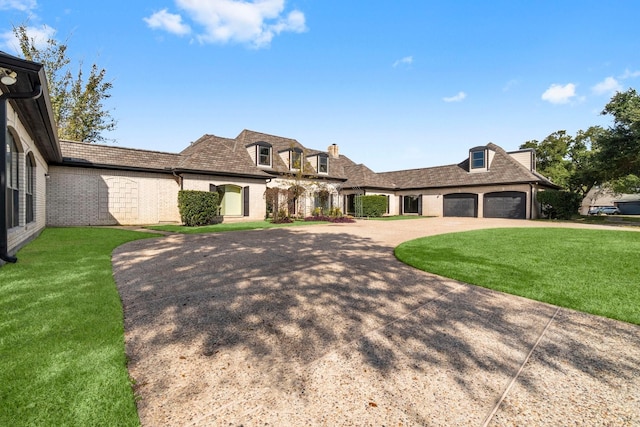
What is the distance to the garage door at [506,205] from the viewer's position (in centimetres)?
2319

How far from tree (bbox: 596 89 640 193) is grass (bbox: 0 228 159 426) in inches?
945

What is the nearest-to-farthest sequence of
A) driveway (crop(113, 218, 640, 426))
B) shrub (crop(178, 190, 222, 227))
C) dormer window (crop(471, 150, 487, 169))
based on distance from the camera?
driveway (crop(113, 218, 640, 426))
shrub (crop(178, 190, 222, 227))
dormer window (crop(471, 150, 487, 169))

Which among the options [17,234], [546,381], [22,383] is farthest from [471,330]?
[17,234]

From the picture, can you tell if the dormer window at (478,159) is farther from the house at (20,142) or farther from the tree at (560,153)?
the house at (20,142)

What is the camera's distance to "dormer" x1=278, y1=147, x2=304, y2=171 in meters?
22.5

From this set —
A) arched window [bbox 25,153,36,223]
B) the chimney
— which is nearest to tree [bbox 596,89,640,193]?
the chimney

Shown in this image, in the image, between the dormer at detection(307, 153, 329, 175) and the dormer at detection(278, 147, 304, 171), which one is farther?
the dormer at detection(307, 153, 329, 175)

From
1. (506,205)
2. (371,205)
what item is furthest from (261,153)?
(506,205)

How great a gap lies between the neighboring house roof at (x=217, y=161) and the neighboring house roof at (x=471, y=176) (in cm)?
1767

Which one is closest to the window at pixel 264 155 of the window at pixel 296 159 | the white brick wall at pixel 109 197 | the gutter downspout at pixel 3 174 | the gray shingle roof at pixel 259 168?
the gray shingle roof at pixel 259 168

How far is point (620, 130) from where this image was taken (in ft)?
56.4

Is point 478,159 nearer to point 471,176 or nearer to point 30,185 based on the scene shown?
point 471,176

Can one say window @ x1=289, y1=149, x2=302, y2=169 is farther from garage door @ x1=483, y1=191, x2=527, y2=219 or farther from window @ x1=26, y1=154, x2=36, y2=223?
garage door @ x1=483, y1=191, x2=527, y2=219

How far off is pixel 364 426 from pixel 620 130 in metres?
24.6
